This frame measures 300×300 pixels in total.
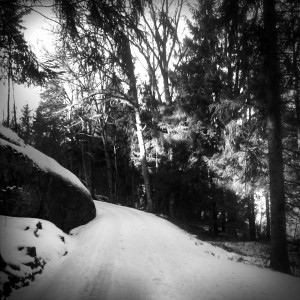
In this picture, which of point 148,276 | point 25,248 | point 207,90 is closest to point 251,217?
point 207,90

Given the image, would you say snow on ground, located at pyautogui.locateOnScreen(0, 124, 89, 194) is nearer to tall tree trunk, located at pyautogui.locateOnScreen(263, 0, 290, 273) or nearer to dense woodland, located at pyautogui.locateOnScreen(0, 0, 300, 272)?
dense woodland, located at pyautogui.locateOnScreen(0, 0, 300, 272)

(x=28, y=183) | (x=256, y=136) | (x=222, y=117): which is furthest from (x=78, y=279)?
(x=222, y=117)

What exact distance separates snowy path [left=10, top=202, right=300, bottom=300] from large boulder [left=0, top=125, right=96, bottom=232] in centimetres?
163

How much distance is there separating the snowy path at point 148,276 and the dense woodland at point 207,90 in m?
2.42

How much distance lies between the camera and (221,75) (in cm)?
1545

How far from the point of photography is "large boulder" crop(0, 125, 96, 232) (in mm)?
7488

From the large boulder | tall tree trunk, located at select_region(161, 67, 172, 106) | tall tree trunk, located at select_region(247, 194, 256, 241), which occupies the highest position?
tall tree trunk, located at select_region(161, 67, 172, 106)

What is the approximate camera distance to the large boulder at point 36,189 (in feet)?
24.6

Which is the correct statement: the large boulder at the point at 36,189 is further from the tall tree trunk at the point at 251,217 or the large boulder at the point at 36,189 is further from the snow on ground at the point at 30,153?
the tall tree trunk at the point at 251,217

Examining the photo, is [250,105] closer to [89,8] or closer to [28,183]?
[89,8]

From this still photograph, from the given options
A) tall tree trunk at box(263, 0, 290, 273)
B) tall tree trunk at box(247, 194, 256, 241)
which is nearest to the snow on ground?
tall tree trunk at box(263, 0, 290, 273)

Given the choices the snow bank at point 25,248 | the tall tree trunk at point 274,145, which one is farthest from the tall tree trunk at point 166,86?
the snow bank at point 25,248

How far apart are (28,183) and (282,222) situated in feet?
27.4

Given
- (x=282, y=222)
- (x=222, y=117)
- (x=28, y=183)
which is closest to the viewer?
(x=282, y=222)
